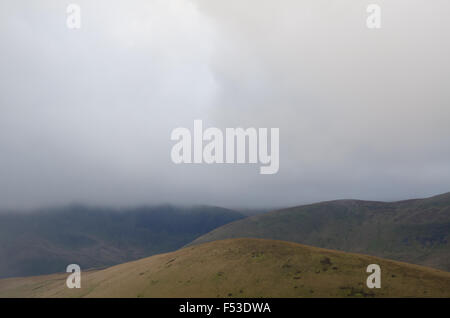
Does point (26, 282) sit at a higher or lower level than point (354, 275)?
lower

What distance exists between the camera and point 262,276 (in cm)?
4134

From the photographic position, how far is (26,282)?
255 feet

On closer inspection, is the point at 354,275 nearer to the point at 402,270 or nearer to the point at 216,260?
A: the point at 402,270

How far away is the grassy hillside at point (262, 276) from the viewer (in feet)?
124

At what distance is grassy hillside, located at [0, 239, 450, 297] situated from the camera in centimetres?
3788

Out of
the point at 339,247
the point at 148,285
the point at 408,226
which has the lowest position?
the point at 339,247
